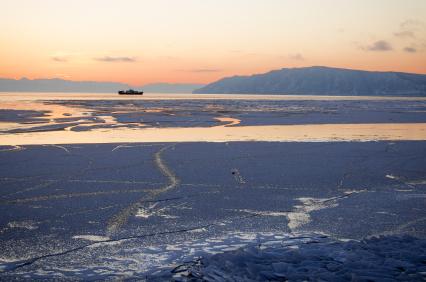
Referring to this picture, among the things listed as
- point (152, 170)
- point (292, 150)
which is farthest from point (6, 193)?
point (292, 150)

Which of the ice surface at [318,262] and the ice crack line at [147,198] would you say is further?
the ice crack line at [147,198]

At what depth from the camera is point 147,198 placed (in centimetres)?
746

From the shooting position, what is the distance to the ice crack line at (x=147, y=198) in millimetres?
5977

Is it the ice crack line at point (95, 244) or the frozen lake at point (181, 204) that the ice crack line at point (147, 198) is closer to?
the frozen lake at point (181, 204)

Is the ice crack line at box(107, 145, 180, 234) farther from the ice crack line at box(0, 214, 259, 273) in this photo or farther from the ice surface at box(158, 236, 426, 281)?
the ice surface at box(158, 236, 426, 281)

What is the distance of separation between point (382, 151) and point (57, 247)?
10.9 metres

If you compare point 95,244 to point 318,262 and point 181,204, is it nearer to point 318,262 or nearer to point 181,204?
point 181,204

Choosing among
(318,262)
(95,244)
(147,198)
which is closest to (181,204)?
(147,198)

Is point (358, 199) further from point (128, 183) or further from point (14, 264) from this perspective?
point (14, 264)

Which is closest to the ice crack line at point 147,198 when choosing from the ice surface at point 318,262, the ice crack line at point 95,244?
the ice crack line at point 95,244

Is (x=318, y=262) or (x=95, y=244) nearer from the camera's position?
(x=318, y=262)

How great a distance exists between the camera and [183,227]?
5.89m

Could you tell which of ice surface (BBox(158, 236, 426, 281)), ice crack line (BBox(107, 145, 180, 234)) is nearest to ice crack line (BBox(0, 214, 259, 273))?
ice crack line (BBox(107, 145, 180, 234))

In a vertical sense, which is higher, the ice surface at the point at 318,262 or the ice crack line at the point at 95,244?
the ice surface at the point at 318,262
